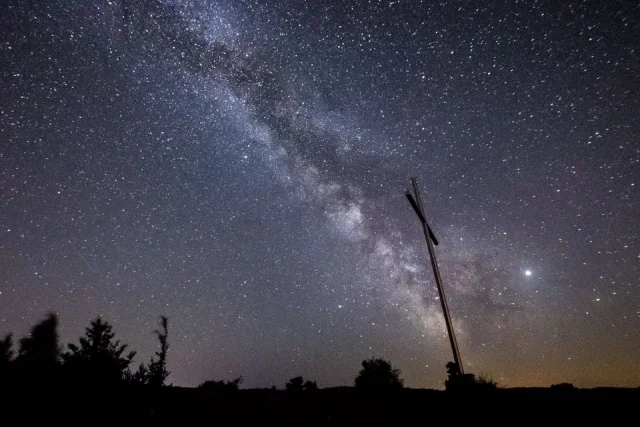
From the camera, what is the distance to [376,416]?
4438 millimetres

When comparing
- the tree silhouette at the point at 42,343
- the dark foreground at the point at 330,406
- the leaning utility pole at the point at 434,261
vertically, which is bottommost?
the dark foreground at the point at 330,406

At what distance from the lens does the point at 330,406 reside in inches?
179

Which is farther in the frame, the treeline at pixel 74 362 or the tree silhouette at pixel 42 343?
the tree silhouette at pixel 42 343

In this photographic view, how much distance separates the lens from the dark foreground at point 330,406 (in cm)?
329

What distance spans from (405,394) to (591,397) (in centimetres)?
335

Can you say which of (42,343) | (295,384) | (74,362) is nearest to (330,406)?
(295,384)

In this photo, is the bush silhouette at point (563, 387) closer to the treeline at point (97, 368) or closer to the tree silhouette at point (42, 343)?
the treeline at point (97, 368)

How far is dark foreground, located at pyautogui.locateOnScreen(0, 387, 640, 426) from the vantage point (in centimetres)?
329

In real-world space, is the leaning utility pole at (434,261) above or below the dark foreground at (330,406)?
above

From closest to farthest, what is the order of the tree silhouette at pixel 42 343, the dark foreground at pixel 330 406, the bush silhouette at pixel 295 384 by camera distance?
1. the dark foreground at pixel 330 406
2. the bush silhouette at pixel 295 384
3. the tree silhouette at pixel 42 343

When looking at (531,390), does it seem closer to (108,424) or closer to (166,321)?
(108,424)

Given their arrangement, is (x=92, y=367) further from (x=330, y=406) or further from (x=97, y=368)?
(x=330, y=406)

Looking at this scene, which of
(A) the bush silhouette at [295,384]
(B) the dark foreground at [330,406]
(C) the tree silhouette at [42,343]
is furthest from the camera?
(C) the tree silhouette at [42,343]

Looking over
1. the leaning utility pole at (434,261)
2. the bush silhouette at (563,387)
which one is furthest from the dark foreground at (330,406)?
the leaning utility pole at (434,261)
